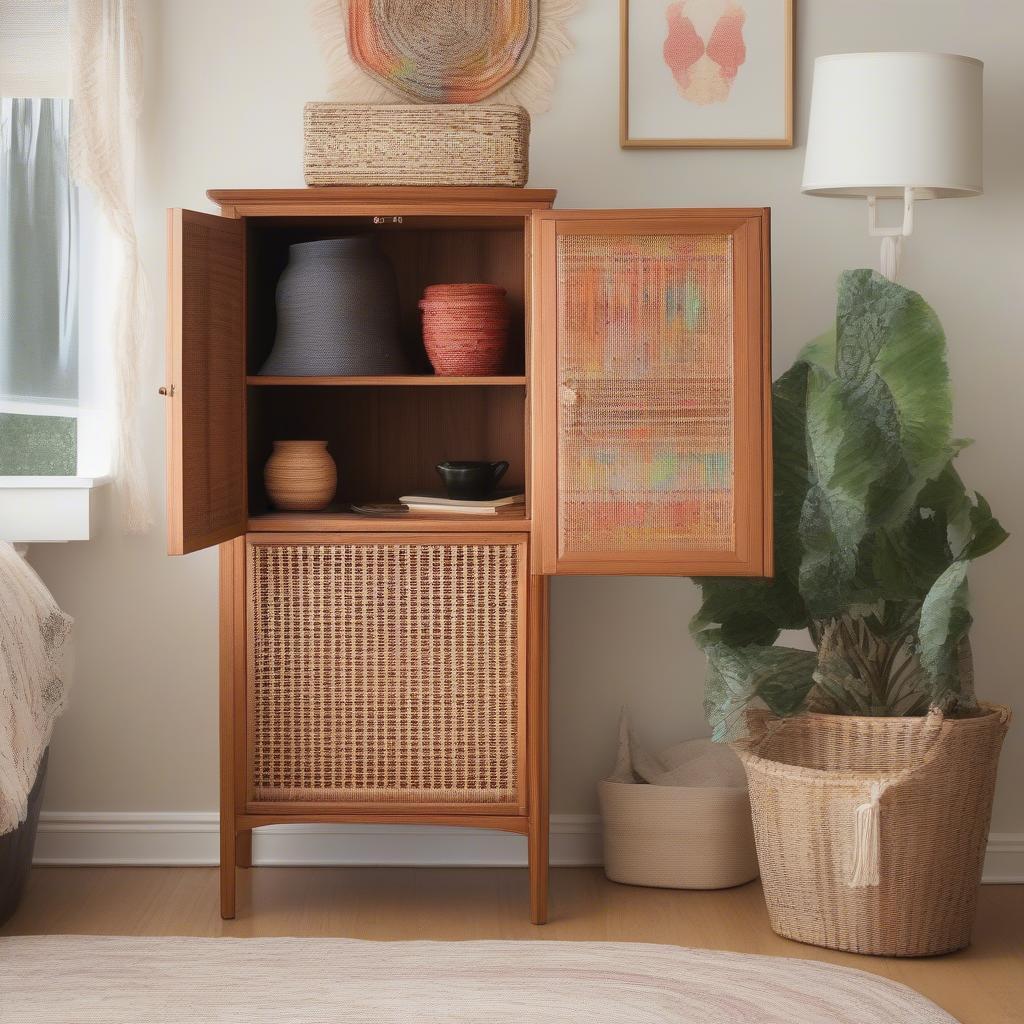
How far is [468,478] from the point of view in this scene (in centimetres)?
265

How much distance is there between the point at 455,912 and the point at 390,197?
144cm

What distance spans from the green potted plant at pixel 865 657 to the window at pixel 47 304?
148 centimetres

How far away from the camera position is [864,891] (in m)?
2.36

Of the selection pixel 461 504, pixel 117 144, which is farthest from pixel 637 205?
pixel 117 144

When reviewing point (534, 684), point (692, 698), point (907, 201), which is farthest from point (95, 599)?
point (907, 201)

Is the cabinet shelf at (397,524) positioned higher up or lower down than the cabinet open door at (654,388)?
lower down

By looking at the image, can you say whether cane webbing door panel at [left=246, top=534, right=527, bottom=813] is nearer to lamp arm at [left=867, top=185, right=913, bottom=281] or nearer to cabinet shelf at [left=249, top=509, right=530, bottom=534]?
cabinet shelf at [left=249, top=509, right=530, bottom=534]

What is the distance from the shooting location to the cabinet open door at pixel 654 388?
2.32 meters

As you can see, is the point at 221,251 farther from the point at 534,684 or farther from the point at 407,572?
the point at 534,684

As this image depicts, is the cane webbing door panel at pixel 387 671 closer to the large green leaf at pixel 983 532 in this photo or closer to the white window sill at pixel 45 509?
the white window sill at pixel 45 509

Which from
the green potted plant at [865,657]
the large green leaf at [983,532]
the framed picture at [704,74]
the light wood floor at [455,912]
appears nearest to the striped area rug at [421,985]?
the light wood floor at [455,912]

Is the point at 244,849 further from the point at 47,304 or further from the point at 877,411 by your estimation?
the point at 877,411

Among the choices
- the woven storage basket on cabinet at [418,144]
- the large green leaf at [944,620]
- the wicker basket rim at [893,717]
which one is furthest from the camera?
the woven storage basket on cabinet at [418,144]

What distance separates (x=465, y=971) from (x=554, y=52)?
1917 mm
